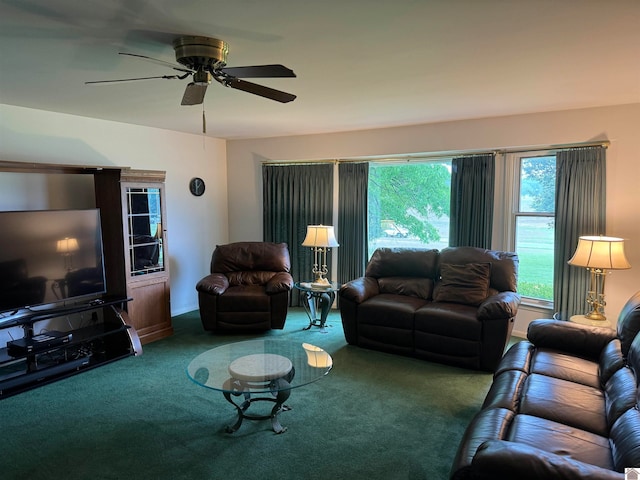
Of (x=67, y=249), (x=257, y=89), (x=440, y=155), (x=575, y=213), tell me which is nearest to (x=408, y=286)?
(x=440, y=155)

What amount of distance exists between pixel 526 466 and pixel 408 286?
3114mm

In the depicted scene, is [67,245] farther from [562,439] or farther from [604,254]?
[604,254]

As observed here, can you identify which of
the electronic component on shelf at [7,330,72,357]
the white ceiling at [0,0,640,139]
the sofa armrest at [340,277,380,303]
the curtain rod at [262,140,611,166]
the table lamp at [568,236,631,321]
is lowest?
the electronic component on shelf at [7,330,72,357]

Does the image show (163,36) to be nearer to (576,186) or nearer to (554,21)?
(554,21)

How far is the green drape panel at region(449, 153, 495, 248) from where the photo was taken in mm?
4805

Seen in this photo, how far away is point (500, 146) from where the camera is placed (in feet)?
15.1

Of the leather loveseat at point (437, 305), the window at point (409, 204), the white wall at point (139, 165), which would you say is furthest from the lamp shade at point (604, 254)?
the white wall at point (139, 165)

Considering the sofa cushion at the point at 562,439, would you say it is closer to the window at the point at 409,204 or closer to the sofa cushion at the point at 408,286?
the sofa cushion at the point at 408,286

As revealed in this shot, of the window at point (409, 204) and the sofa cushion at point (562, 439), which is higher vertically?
the window at point (409, 204)

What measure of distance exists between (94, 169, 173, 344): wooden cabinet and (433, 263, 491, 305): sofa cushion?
9.97 feet

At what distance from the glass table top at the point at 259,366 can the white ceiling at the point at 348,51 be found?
2.05 metres

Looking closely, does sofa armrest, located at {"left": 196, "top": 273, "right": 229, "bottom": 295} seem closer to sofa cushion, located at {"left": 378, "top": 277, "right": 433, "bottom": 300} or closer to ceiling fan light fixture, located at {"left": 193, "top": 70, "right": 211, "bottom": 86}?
sofa cushion, located at {"left": 378, "top": 277, "right": 433, "bottom": 300}

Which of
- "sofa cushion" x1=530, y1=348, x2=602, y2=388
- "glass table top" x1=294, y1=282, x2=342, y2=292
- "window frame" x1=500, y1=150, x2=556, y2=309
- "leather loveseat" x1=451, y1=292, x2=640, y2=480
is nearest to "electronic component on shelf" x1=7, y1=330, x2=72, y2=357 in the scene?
"glass table top" x1=294, y1=282, x2=342, y2=292

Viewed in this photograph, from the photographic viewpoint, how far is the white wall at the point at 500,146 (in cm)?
395
